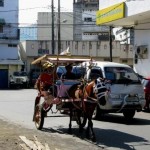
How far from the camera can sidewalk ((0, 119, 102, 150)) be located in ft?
35.5

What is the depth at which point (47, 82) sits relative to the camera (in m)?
13.9

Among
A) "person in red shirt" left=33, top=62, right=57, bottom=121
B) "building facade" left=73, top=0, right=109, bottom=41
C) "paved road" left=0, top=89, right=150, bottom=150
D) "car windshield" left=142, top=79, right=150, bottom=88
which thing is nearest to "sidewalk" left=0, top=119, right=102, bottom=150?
"paved road" left=0, top=89, right=150, bottom=150

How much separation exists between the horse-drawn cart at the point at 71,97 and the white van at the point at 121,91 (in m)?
1.65

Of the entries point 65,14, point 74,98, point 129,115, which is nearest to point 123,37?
point 65,14

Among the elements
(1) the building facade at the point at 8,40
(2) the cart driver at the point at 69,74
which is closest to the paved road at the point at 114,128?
(2) the cart driver at the point at 69,74

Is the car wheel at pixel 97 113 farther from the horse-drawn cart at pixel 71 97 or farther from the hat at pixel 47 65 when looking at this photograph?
the hat at pixel 47 65

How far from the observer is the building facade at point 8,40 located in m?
53.8

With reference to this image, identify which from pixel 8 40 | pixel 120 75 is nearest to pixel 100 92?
pixel 120 75

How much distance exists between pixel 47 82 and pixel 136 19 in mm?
15434

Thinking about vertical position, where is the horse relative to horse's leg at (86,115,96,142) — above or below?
above

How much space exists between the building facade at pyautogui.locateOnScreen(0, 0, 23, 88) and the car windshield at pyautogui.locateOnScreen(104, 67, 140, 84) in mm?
37592

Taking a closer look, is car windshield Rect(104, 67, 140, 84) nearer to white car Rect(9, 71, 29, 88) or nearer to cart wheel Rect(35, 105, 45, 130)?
cart wheel Rect(35, 105, 45, 130)

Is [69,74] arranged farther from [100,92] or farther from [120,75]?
[120,75]

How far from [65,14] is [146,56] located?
5415 cm
